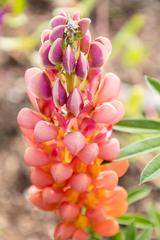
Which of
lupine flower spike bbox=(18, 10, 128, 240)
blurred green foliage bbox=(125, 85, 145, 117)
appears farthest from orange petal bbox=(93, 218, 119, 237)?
blurred green foliage bbox=(125, 85, 145, 117)

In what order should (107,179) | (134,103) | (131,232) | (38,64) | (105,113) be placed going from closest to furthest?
(105,113)
(107,179)
(131,232)
(134,103)
(38,64)

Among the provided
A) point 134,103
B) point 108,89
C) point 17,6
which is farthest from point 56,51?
point 17,6

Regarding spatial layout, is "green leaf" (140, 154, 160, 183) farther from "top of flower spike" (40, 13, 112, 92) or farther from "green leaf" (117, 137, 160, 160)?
"top of flower spike" (40, 13, 112, 92)

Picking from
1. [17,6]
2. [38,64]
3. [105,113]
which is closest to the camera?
[105,113]

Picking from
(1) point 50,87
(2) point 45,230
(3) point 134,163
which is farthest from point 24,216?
(1) point 50,87

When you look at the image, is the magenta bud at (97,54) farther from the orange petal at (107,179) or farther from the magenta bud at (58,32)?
the orange petal at (107,179)

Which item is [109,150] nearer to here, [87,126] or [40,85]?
[87,126]
